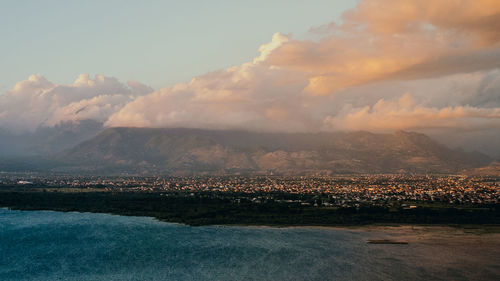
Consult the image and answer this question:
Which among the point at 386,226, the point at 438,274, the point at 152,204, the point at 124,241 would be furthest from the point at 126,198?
the point at 438,274

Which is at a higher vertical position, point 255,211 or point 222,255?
point 255,211

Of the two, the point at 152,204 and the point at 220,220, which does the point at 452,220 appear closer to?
the point at 220,220

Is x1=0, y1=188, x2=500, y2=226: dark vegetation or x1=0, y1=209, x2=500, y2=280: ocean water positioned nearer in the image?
x1=0, y1=209, x2=500, y2=280: ocean water

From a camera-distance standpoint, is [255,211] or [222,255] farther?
[255,211]

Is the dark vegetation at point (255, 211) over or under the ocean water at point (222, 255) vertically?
over

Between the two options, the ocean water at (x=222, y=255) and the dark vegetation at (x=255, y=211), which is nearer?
the ocean water at (x=222, y=255)
